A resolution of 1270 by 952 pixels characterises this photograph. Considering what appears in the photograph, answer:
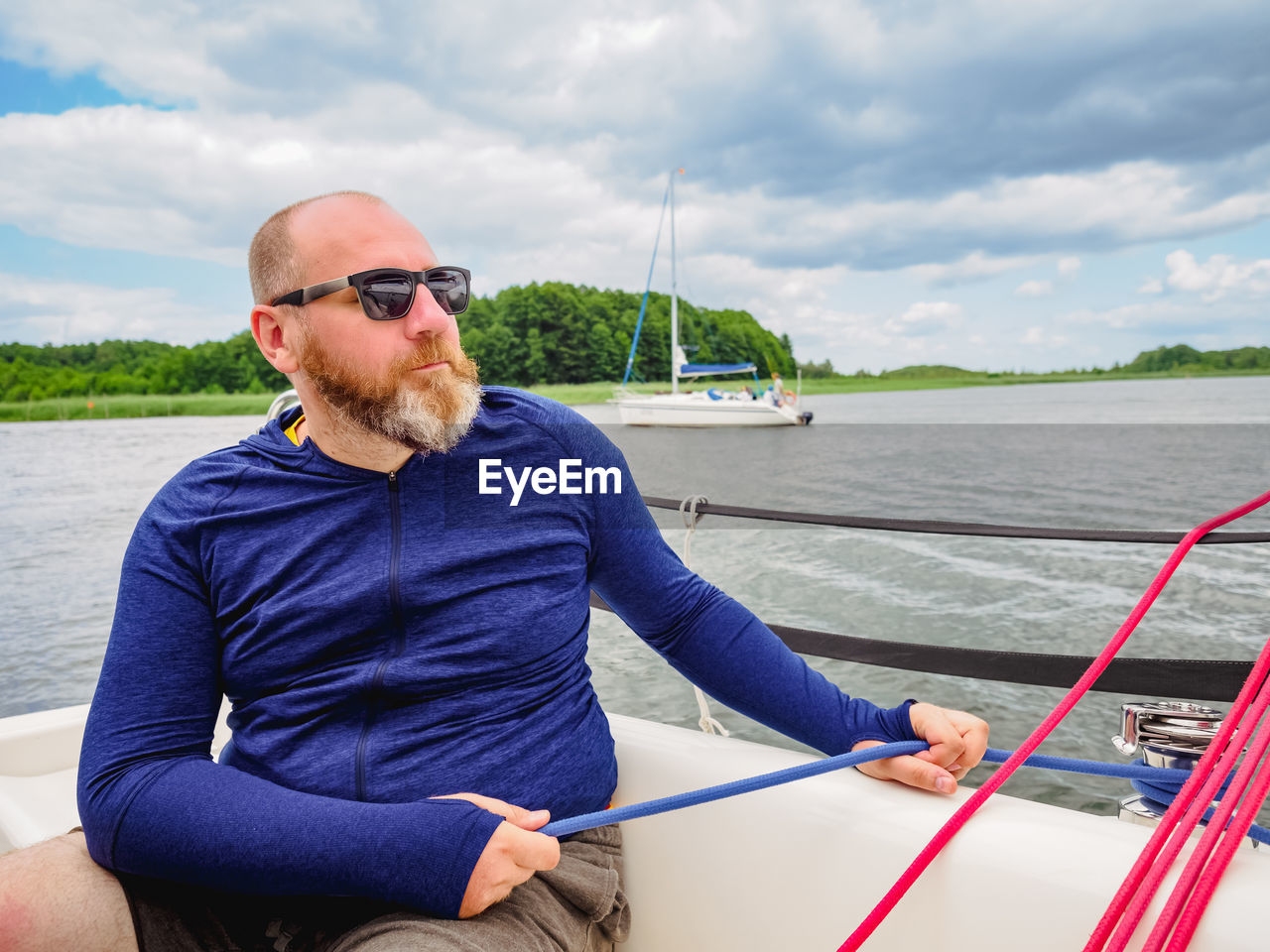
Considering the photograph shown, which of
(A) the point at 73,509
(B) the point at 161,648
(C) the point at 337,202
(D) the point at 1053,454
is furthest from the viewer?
(D) the point at 1053,454

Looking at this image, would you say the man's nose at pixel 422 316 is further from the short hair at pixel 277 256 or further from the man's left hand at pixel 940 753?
the man's left hand at pixel 940 753

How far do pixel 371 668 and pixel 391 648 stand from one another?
3 cm

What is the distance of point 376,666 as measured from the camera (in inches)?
32.7

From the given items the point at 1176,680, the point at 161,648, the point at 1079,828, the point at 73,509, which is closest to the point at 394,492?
the point at 161,648

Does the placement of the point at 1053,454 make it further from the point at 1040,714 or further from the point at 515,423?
the point at 515,423

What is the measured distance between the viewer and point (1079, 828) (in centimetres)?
81

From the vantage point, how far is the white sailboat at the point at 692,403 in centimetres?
A: 3172

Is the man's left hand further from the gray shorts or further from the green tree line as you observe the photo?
the green tree line

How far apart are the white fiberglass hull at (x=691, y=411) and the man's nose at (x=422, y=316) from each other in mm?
31280

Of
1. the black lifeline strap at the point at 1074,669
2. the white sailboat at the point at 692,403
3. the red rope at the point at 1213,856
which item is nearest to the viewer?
the red rope at the point at 1213,856

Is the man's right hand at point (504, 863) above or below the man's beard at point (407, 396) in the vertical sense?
below

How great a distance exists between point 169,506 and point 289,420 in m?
0.19

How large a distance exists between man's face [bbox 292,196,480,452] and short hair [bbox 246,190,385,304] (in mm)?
15

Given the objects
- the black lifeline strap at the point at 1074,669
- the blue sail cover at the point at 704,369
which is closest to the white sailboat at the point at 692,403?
the blue sail cover at the point at 704,369
